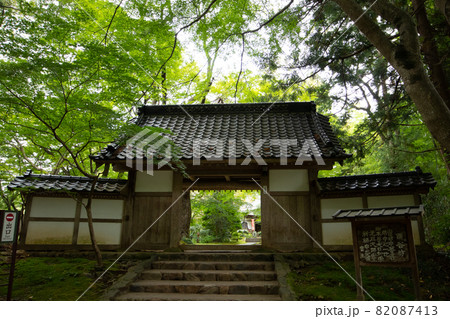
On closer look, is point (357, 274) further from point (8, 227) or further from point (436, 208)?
point (436, 208)

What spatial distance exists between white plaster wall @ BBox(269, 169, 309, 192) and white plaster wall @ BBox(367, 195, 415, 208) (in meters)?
1.81

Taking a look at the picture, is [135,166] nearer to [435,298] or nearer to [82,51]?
[82,51]

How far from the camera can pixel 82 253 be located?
7754mm

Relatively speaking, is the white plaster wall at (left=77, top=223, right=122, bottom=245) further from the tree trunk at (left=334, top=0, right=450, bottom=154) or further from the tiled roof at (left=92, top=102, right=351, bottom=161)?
the tree trunk at (left=334, top=0, right=450, bottom=154)

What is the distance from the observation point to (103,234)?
827 cm

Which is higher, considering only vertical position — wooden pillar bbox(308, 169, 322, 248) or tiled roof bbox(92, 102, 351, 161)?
tiled roof bbox(92, 102, 351, 161)

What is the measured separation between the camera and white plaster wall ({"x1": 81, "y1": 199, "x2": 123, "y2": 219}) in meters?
8.36

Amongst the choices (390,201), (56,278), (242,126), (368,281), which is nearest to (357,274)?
(368,281)

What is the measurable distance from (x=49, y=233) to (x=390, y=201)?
32.8 feet

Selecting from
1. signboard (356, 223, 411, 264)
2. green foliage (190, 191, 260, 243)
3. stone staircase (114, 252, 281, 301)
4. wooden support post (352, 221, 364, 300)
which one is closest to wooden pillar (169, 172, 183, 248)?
stone staircase (114, 252, 281, 301)

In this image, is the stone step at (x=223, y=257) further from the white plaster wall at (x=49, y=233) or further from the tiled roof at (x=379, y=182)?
the white plaster wall at (x=49, y=233)
